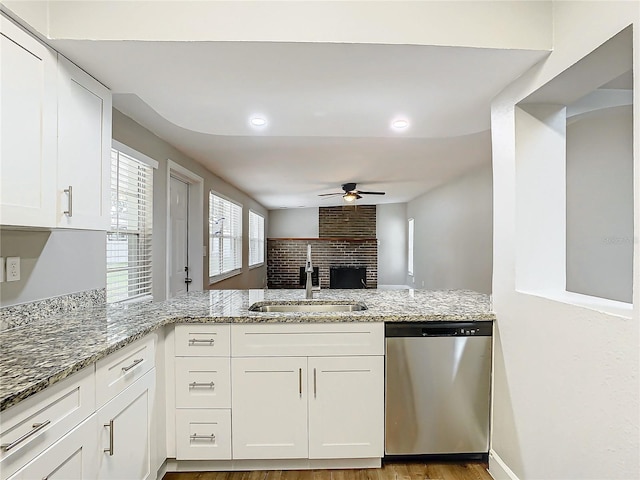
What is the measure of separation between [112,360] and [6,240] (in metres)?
0.76

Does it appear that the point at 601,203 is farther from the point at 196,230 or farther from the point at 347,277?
the point at 347,277

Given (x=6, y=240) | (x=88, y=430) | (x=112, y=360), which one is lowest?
(x=88, y=430)

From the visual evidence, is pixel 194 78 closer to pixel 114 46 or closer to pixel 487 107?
pixel 114 46

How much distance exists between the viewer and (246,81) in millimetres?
1931

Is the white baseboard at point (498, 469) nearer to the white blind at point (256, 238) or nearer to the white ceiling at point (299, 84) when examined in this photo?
the white ceiling at point (299, 84)

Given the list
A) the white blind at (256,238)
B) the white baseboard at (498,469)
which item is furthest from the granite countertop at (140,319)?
→ the white blind at (256,238)

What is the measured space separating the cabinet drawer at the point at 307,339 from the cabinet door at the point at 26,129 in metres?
1.09

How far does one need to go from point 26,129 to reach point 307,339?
5.18ft

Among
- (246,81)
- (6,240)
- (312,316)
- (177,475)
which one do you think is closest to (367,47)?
(246,81)

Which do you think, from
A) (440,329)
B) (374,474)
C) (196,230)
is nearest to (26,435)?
(374,474)

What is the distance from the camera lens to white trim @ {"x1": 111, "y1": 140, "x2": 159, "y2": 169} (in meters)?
2.66

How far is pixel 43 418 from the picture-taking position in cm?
113

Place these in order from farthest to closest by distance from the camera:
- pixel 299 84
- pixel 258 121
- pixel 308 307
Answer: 1. pixel 308 307
2. pixel 258 121
3. pixel 299 84

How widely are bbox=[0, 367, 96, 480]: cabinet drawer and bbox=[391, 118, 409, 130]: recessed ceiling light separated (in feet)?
7.01
